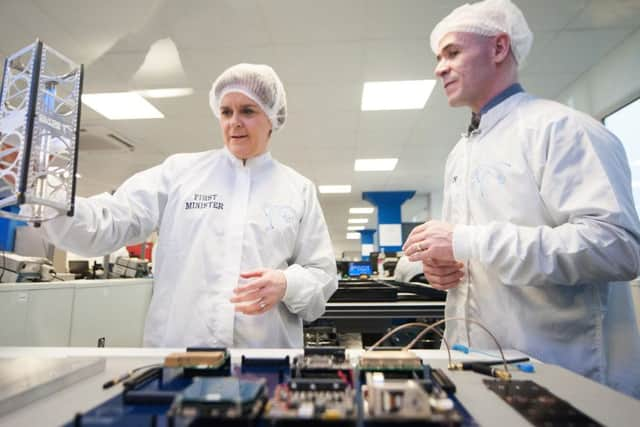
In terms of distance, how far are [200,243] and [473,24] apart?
104 cm

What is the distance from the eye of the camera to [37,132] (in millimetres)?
579

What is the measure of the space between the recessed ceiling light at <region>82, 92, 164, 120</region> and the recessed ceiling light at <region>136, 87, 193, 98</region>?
111mm

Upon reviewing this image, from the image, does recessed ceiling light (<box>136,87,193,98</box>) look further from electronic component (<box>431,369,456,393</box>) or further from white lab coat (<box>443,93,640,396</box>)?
electronic component (<box>431,369,456,393</box>)

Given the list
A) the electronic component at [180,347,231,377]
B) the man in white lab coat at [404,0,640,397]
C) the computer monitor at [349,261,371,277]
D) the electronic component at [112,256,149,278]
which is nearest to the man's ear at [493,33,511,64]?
the man in white lab coat at [404,0,640,397]

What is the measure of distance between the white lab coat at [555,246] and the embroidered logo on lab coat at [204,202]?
68 centimetres

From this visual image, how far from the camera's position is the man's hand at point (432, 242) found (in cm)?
91

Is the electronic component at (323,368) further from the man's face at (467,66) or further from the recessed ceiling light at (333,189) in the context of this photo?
the recessed ceiling light at (333,189)

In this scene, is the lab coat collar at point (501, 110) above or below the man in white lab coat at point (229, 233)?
above

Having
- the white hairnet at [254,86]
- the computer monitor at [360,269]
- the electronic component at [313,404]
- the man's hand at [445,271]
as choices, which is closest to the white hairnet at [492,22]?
the white hairnet at [254,86]

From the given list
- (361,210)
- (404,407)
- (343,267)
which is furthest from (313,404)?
(361,210)

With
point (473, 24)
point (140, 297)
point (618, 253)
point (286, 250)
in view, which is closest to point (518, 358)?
point (618, 253)

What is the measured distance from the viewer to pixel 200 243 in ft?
3.50

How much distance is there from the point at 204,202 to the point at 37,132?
21.5 inches

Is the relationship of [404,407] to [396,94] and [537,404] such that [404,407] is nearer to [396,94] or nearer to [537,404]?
[537,404]
